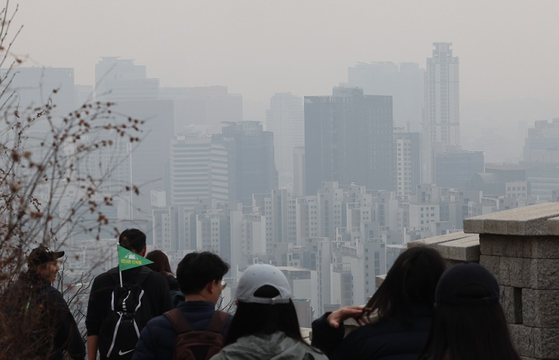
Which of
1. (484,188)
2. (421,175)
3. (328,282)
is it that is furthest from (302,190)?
(328,282)

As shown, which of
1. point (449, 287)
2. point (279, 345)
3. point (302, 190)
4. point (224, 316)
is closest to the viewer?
point (449, 287)

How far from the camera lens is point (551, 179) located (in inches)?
6363

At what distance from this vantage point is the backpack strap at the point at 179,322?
10.3ft

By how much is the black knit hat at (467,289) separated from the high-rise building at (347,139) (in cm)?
18802

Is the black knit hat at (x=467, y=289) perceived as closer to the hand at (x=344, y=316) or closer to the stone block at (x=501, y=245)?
the hand at (x=344, y=316)

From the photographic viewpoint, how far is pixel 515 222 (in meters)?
5.04

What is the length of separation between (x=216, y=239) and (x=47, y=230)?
5577 inches

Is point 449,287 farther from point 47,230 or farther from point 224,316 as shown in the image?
point 47,230

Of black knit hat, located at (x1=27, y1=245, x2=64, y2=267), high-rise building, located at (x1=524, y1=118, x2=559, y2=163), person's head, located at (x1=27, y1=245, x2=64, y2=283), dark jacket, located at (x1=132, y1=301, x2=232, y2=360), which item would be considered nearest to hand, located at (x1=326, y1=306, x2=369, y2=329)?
dark jacket, located at (x1=132, y1=301, x2=232, y2=360)

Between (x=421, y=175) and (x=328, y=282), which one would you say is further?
(x=421, y=175)

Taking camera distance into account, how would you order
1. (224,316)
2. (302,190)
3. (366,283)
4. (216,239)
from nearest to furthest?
(224,316)
(366,283)
(216,239)
(302,190)

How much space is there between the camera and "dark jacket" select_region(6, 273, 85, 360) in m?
3.31

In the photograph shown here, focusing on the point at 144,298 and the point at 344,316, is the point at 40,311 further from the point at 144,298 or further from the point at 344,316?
the point at 344,316

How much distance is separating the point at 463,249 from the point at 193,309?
2588 mm
